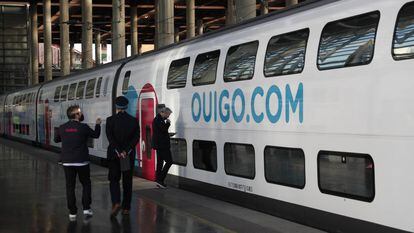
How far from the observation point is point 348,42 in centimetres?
665

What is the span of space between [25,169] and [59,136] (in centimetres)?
810

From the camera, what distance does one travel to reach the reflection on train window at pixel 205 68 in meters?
9.87

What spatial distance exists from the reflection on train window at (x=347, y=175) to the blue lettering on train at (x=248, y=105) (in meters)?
0.77

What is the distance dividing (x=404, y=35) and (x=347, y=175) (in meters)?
1.74

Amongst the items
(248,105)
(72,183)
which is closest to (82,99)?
(72,183)

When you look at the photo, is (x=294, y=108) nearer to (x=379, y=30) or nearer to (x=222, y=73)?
(x=379, y=30)

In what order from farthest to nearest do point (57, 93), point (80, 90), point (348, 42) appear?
point (57, 93), point (80, 90), point (348, 42)

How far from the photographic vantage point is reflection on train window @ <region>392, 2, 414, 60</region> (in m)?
5.67

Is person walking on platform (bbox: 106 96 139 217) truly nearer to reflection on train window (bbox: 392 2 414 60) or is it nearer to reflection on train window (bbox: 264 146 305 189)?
reflection on train window (bbox: 264 146 305 189)

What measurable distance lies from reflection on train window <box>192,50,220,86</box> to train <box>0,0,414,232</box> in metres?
0.02

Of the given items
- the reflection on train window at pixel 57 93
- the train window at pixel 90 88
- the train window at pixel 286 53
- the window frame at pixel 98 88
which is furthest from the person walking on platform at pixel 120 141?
the reflection on train window at pixel 57 93

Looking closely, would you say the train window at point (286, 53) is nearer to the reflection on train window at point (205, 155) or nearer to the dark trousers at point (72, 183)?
the reflection on train window at point (205, 155)

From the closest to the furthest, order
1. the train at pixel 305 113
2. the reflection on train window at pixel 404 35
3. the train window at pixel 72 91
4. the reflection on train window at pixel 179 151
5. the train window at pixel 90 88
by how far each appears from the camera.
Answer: the reflection on train window at pixel 404 35
the train at pixel 305 113
the reflection on train window at pixel 179 151
the train window at pixel 90 88
the train window at pixel 72 91

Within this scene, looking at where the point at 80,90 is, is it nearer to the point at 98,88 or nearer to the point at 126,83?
the point at 98,88
